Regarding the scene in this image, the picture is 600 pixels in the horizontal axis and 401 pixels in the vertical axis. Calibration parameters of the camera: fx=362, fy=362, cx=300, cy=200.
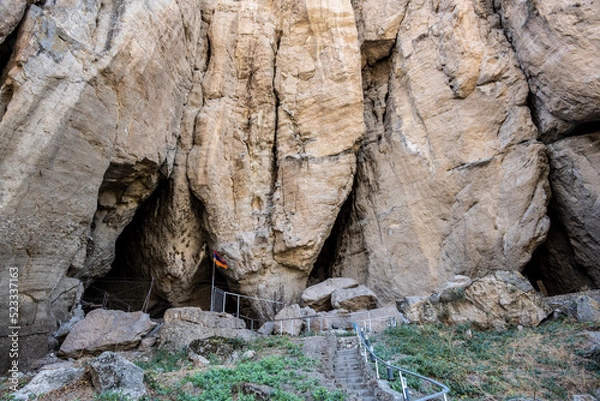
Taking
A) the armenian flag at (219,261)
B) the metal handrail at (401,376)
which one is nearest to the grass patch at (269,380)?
the metal handrail at (401,376)

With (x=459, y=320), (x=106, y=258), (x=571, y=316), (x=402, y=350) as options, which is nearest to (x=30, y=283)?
(x=106, y=258)

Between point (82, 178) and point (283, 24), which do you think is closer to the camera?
point (82, 178)

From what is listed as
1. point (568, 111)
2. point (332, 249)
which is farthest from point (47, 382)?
point (568, 111)

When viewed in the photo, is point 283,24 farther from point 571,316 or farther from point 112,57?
point 571,316

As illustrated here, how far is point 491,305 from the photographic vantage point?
451 inches

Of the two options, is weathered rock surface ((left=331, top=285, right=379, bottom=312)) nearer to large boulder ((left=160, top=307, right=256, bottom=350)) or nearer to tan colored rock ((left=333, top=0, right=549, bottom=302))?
tan colored rock ((left=333, top=0, right=549, bottom=302))

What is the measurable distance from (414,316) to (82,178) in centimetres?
1166

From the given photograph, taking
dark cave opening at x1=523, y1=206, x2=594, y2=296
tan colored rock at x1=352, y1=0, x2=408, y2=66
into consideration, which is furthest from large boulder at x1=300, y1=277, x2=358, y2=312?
tan colored rock at x1=352, y1=0, x2=408, y2=66

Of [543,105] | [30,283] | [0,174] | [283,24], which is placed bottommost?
[30,283]

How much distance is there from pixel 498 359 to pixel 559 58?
11.0 metres

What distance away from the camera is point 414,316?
12438 millimetres

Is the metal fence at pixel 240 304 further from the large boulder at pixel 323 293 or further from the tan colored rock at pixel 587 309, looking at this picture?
the tan colored rock at pixel 587 309

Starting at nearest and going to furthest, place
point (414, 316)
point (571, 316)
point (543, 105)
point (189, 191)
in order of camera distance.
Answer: point (571, 316) → point (414, 316) → point (543, 105) → point (189, 191)

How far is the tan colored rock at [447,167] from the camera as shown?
46.0 ft
